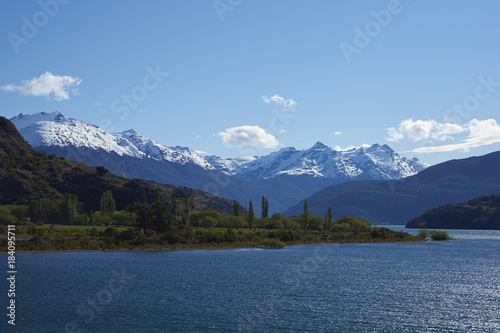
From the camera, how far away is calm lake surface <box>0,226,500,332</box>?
5375cm

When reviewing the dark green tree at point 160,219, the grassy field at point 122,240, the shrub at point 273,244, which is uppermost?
the dark green tree at point 160,219

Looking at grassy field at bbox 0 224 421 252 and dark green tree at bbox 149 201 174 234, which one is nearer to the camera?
grassy field at bbox 0 224 421 252

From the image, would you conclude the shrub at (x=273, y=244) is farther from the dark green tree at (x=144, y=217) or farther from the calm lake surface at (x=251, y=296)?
the calm lake surface at (x=251, y=296)

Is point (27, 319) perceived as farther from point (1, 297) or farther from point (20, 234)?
point (20, 234)

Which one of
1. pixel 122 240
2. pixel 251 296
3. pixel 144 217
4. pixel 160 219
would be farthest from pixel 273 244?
pixel 251 296

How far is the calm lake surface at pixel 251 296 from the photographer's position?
5375 cm

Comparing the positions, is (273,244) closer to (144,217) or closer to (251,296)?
(144,217)

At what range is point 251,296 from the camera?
70.5 meters

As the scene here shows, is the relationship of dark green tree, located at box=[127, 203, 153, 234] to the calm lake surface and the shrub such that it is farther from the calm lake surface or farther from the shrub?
the calm lake surface

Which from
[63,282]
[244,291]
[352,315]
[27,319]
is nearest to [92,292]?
[63,282]

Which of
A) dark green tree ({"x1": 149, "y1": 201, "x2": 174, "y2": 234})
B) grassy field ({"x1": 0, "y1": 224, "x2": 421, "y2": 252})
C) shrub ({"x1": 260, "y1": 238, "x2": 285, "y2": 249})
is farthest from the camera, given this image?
shrub ({"x1": 260, "y1": 238, "x2": 285, "y2": 249})

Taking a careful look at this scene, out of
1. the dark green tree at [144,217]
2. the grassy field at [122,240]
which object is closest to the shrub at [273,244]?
the grassy field at [122,240]

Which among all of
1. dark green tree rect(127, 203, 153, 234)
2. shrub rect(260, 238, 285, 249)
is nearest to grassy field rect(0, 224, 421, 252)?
shrub rect(260, 238, 285, 249)

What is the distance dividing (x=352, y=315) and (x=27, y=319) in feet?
124
